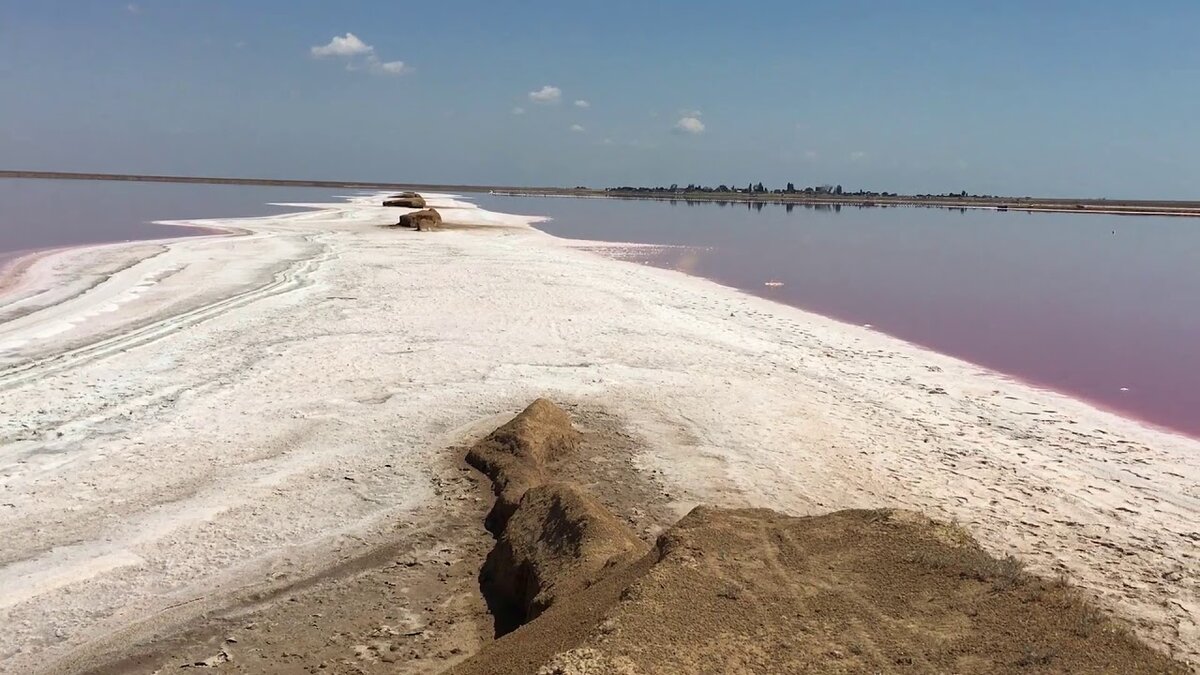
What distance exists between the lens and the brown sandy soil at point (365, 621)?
4.87 metres

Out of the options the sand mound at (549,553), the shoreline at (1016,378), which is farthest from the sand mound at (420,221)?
the sand mound at (549,553)

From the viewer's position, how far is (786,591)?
452 cm

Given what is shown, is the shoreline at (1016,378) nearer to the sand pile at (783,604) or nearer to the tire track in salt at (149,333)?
the sand pile at (783,604)

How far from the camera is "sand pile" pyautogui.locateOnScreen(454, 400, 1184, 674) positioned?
3.84 meters

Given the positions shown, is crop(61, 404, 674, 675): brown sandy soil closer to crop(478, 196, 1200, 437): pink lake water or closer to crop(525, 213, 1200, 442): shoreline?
crop(525, 213, 1200, 442): shoreline

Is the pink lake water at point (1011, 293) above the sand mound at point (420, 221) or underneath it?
underneath

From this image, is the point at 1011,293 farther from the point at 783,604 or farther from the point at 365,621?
the point at 365,621

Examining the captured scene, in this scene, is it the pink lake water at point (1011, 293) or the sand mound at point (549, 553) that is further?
the pink lake water at point (1011, 293)

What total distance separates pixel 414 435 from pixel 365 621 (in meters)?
3.55

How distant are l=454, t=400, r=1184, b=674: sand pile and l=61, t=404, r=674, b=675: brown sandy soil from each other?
13.7 inches

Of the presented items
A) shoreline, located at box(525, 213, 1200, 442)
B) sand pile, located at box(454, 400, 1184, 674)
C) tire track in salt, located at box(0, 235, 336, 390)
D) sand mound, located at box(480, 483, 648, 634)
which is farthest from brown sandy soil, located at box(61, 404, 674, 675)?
shoreline, located at box(525, 213, 1200, 442)

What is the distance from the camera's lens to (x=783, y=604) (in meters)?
4.36

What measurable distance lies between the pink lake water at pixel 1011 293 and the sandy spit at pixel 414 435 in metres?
1.69

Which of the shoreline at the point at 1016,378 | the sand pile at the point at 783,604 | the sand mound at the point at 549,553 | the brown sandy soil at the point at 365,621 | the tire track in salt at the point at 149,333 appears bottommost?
the brown sandy soil at the point at 365,621
